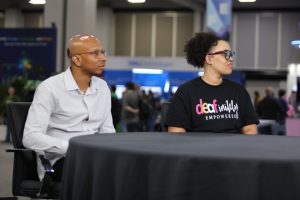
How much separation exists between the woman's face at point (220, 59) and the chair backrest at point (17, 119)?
103cm

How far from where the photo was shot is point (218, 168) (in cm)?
199

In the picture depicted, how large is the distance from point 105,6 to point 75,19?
44.8 feet

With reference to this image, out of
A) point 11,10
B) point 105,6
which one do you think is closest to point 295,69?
point 105,6

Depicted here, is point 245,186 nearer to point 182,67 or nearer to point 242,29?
point 182,67

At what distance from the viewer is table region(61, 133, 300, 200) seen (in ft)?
6.50

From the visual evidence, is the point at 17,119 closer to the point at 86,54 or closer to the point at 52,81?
the point at 52,81

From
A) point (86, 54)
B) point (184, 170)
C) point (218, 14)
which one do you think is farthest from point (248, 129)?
point (218, 14)

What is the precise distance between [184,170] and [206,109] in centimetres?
131

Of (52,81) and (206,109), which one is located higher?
(52,81)

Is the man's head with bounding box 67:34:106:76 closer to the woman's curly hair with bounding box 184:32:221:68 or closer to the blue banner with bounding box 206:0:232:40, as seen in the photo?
the woman's curly hair with bounding box 184:32:221:68

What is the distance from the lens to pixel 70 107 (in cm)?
322

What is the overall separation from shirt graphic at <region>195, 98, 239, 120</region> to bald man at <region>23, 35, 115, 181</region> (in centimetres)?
49

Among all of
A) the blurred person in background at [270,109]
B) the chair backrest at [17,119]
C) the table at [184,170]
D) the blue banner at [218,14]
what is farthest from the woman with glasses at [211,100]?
the blurred person in background at [270,109]

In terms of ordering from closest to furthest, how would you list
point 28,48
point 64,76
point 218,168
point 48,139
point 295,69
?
point 218,168, point 48,139, point 64,76, point 28,48, point 295,69
